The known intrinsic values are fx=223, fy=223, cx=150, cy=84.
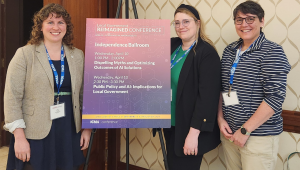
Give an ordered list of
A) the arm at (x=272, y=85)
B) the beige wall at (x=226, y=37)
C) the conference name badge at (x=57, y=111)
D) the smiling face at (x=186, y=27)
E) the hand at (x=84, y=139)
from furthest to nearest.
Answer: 1. the beige wall at (x=226, y=37)
2. the hand at (x=84, y=139)
3. the smiling face at (x=186, y=27)
4. the conference name badge at (x=57, y=111)
5. the arm at (x=272, y=85)

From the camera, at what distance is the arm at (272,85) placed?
1303 millimetres

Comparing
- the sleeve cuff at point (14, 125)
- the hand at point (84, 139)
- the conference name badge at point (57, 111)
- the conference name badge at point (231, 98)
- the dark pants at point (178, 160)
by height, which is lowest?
the dark pants at point (178, 160)

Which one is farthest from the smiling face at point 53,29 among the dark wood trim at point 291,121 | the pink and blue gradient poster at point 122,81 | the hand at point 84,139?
the dark wood trim at point 291,121

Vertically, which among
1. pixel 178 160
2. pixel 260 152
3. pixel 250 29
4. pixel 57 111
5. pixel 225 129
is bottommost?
pixel 178 160

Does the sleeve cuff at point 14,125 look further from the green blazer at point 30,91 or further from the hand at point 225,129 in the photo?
the hand at point 225,129

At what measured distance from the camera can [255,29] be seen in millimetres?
1425

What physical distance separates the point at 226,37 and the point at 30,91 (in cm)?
163

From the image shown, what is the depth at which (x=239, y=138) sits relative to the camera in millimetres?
1403

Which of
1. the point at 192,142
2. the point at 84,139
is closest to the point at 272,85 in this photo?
the point at 192,142

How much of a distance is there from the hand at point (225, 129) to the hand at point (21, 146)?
1.25 meters

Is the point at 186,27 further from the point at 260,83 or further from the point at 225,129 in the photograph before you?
the point at 225,129

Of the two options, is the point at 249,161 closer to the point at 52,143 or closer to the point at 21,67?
the point at 52,143

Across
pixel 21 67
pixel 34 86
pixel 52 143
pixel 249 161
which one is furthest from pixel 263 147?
pixel 21 67

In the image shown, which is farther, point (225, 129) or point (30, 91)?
point (225, 129)
